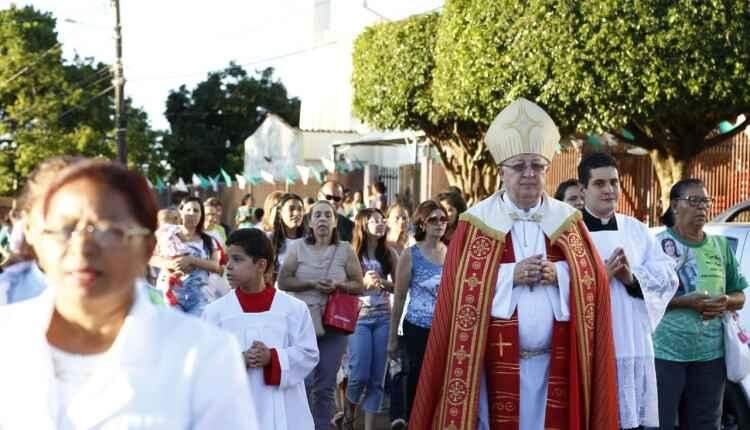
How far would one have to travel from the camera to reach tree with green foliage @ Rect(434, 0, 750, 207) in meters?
19.3

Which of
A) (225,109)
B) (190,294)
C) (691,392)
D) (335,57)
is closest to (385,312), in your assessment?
(190,294)

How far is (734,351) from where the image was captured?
823 cm

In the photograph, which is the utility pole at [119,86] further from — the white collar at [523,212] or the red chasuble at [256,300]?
the white collar at [523,212]

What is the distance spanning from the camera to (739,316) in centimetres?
918

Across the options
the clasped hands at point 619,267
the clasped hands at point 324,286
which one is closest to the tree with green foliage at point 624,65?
the clasped hands at point 324,286

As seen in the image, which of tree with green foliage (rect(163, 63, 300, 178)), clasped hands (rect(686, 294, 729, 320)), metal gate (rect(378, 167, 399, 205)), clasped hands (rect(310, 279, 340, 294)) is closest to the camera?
clasped hands (rect(686, 294, 729, 320))

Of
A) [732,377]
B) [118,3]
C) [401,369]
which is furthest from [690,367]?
[118,3]

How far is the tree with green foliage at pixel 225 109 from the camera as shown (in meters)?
66.2

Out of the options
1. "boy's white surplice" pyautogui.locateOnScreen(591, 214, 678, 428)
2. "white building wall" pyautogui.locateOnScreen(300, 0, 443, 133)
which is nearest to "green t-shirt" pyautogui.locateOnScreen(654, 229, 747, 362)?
"boy's white surplice" pyautogui.locateOnScreen(591, 214, 678, 428)

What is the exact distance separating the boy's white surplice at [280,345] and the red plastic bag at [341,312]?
248 centimetres

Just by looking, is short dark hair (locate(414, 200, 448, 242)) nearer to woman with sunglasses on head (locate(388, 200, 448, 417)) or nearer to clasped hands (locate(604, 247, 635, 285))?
woman with sunglasses on head (locate(388, 200, 448, 417))

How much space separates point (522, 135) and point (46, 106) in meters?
47.9

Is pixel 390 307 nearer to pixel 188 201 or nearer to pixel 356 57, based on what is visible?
pixel 188 201

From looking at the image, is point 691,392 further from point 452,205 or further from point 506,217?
point 452,205
